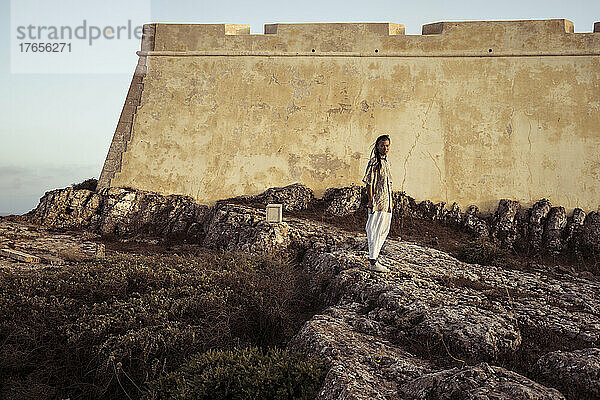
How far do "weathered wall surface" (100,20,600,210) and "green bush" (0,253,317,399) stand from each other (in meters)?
6.93

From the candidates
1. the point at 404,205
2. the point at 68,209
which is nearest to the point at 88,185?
the point at 68,209

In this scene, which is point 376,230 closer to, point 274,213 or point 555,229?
point 274,213

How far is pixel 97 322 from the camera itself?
516 cm

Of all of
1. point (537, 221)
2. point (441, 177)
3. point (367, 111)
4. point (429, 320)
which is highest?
point (367, 111)

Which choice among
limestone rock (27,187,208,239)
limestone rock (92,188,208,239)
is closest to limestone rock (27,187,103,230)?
limestone rock (27,187,208,239)

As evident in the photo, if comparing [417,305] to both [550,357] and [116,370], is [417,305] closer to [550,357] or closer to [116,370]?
[550,357]

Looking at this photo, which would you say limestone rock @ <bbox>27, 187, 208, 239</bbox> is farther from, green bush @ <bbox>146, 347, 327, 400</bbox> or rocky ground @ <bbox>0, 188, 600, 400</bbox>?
green bush @ <bbox>146, 347, 327, 400</bbox>

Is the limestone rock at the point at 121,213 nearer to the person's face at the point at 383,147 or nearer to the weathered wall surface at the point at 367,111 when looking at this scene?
the weathered wall surface at the point at 367,111

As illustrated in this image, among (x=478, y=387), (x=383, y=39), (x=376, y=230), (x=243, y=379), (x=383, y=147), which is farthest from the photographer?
(x=383, y=39)

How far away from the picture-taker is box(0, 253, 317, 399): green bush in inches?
191

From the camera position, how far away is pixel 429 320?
17.4 feet

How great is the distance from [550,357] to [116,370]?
4.07 m

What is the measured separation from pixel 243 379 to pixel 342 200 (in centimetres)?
854

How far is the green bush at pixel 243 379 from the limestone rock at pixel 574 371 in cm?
196
